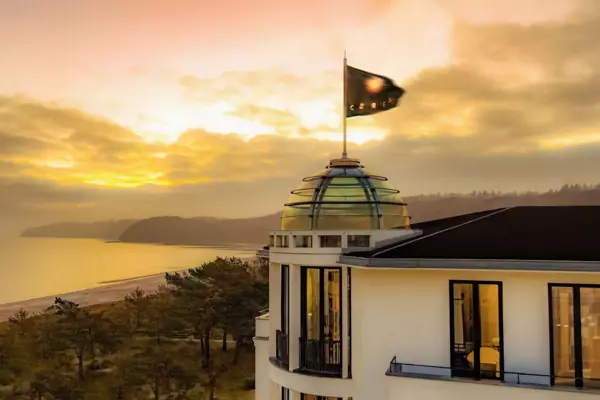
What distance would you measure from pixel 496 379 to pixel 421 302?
1842 mm

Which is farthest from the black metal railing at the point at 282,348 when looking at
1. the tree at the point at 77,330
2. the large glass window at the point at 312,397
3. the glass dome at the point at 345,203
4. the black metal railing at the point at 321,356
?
the tree at the point at 77,330

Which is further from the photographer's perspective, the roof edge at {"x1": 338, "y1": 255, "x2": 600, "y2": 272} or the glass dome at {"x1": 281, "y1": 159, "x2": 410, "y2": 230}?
the glass dome at {"x1": 281, "y1": 159, "x2": 410, "y2": 230}

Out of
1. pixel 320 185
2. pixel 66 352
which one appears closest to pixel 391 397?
pixel 320 185

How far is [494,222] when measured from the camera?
40.3 feet

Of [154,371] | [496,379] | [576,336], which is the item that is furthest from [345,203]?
[154,371]

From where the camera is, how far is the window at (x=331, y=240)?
1097 cm

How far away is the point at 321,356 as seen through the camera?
11086 mm

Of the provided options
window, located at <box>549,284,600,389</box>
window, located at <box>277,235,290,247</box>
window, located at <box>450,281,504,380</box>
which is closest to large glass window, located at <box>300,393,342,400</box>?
window, located at <box>450,281,504,380</box>

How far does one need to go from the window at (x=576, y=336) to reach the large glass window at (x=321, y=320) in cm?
404

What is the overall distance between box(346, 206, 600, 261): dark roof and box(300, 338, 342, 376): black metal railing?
6.75ft

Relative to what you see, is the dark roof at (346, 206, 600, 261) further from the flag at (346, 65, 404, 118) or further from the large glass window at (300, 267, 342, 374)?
the flag at (346, 65, 404, 118)

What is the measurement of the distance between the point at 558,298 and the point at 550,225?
2.59 metres

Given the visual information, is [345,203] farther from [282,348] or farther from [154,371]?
[154,371]

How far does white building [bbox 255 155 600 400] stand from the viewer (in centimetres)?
920
